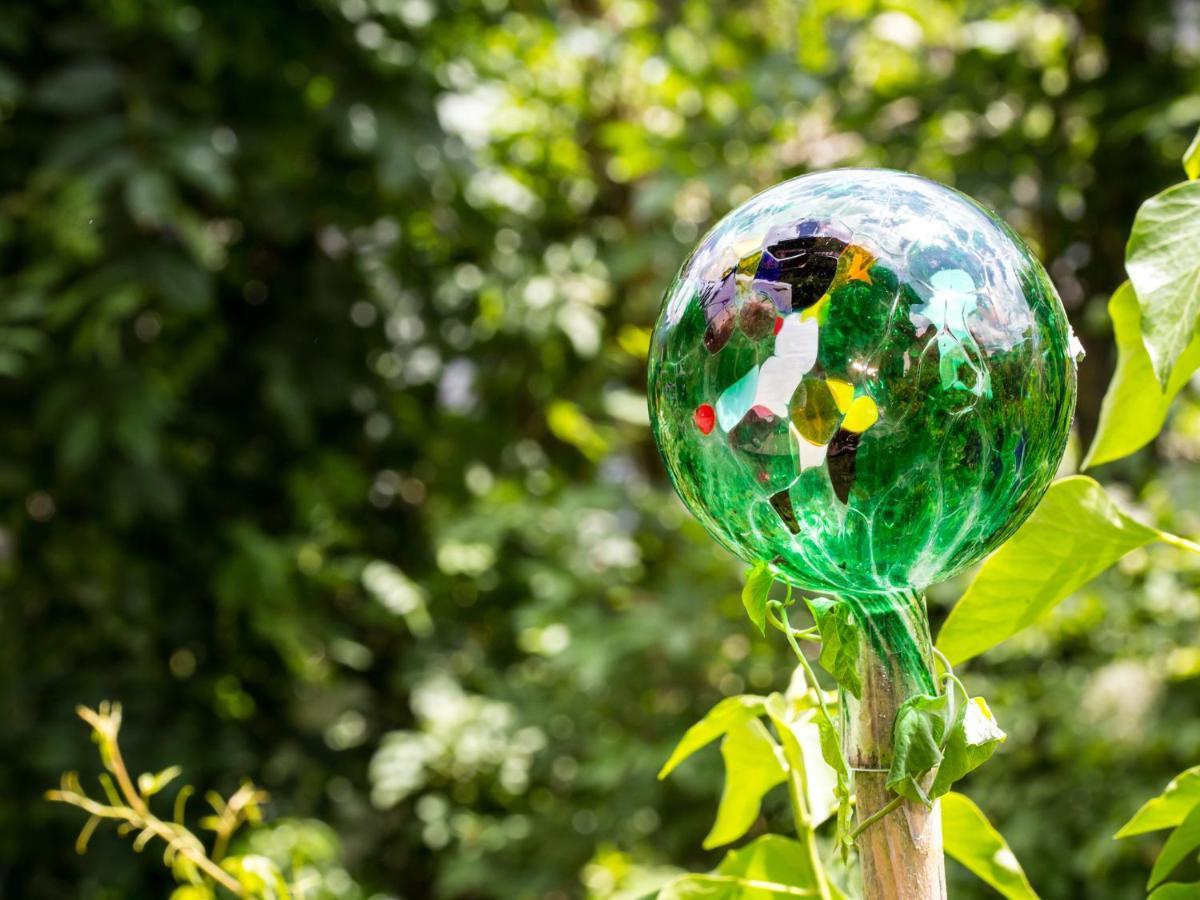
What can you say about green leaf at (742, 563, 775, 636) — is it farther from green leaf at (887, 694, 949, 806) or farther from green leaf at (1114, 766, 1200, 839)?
green leaf at (1114, 766, 1200, 839)

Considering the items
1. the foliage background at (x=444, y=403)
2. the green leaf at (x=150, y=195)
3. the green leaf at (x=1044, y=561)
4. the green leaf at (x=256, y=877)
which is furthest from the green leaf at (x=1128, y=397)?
the green leaf at (x=150, y=195)

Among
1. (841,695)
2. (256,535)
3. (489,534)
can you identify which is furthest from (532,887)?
(841,695)

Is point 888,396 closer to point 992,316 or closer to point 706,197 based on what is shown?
point 992,316

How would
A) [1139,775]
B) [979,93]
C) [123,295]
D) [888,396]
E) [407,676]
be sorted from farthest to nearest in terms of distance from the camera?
[407,676]
[979,93]
[123,295]
[1139,775]
[888,396]

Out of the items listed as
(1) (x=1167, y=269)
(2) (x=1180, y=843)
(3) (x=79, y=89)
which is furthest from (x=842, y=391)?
(3) (x=79, y=89)

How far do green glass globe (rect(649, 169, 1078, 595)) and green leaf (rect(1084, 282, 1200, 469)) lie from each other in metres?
0.05

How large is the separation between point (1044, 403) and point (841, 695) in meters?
0.12

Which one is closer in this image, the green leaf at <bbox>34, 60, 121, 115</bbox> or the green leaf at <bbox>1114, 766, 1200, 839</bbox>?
the green leaf at <bbox>1114, 766, 1200, 839</bbox>

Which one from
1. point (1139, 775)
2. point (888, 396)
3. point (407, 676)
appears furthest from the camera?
point (407, 676)

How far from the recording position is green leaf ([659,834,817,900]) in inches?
18.3

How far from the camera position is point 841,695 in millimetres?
408

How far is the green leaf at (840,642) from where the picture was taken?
1.31ft

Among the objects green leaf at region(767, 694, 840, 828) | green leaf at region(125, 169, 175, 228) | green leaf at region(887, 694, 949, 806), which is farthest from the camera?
green leaf at region(125, 169, 175, 228)

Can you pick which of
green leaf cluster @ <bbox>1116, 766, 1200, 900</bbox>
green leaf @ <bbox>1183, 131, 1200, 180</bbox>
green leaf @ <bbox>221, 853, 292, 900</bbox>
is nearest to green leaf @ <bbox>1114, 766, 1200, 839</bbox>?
green leaf cluster @ <bbox>1116, 766, 1200, 900</bbox>
